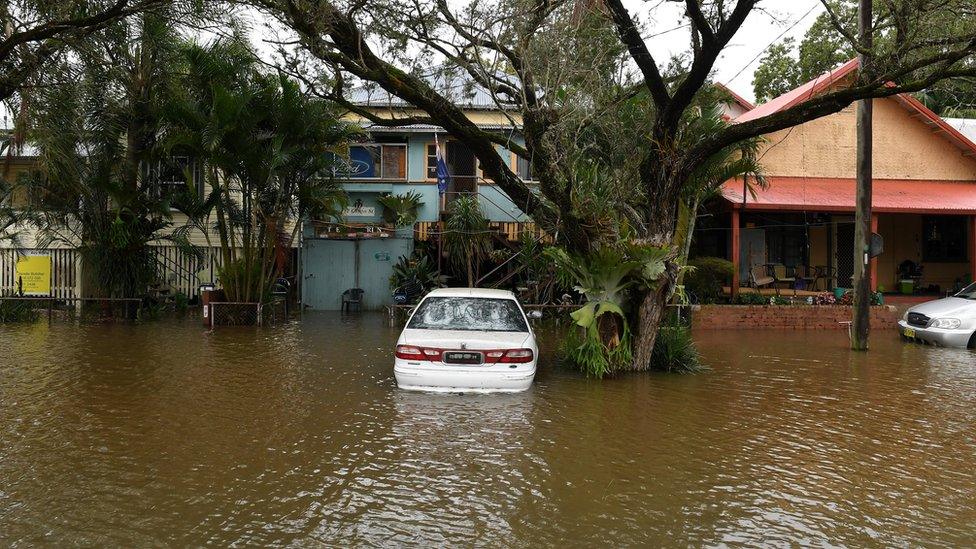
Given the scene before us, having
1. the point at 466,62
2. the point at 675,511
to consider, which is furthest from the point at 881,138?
the point at 675,511

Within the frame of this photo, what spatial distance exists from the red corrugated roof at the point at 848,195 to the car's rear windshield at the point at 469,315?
463 inches

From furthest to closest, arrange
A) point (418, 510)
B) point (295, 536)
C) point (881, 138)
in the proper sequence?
1. point (881, 138)
2. point (418, 510)
3. point (295, 536)

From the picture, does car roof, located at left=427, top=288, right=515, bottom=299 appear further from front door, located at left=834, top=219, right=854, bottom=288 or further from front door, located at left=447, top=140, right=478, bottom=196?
front door, located at left=834, top=219, right=854, bottom=288

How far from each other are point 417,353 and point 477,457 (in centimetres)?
227

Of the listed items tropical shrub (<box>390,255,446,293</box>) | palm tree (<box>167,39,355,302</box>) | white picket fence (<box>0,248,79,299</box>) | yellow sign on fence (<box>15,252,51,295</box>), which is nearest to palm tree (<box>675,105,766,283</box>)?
tropical shrub (<box>390,255,446,293</box>)

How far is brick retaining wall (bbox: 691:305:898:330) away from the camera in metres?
17.9

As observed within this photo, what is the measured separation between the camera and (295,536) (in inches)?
180

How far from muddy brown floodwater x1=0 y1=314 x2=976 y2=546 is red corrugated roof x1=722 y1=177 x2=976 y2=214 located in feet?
29.9

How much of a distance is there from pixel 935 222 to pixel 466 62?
65.3ft

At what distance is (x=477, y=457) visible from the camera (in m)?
6.37

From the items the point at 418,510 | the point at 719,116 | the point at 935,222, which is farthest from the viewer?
the point at 935,222

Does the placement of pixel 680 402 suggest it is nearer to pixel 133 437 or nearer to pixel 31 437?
pixel 133 437

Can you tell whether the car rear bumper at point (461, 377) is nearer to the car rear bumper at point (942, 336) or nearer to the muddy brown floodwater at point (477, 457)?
the muddy brown floodwater at point (477, 457)

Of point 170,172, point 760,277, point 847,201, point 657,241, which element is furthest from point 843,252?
point 170,172
